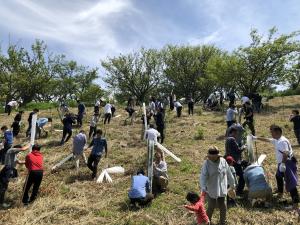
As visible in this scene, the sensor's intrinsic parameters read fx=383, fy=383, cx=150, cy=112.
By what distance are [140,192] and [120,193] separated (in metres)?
1.70

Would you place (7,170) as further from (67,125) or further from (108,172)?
(67,125)

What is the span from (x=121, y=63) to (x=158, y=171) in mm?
46980

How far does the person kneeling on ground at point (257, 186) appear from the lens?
9.98m

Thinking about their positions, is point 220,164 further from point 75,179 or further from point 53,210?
point 75,179

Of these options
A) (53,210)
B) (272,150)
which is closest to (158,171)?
(53,210)

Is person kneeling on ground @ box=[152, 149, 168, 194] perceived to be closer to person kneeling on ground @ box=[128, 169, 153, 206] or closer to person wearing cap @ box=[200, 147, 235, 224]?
person kneeling on ground @ box=[128, 169, 153, 206]

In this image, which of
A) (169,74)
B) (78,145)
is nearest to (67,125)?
(78,145)

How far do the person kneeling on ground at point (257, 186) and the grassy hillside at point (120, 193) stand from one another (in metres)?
0.30

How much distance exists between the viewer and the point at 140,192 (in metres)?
10.7

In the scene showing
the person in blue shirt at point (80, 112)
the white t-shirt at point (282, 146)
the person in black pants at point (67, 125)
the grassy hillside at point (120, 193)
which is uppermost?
the person in blue shirt at point (80, 112)

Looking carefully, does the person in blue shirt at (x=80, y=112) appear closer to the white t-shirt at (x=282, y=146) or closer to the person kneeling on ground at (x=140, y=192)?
the person kneeling on ground at (x=140, y=192)

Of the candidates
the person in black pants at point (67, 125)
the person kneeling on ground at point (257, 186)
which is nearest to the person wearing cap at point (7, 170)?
the person kneeling on ground at point (257, 186)

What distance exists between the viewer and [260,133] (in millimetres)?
21484

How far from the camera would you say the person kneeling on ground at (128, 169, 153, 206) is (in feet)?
34.9
